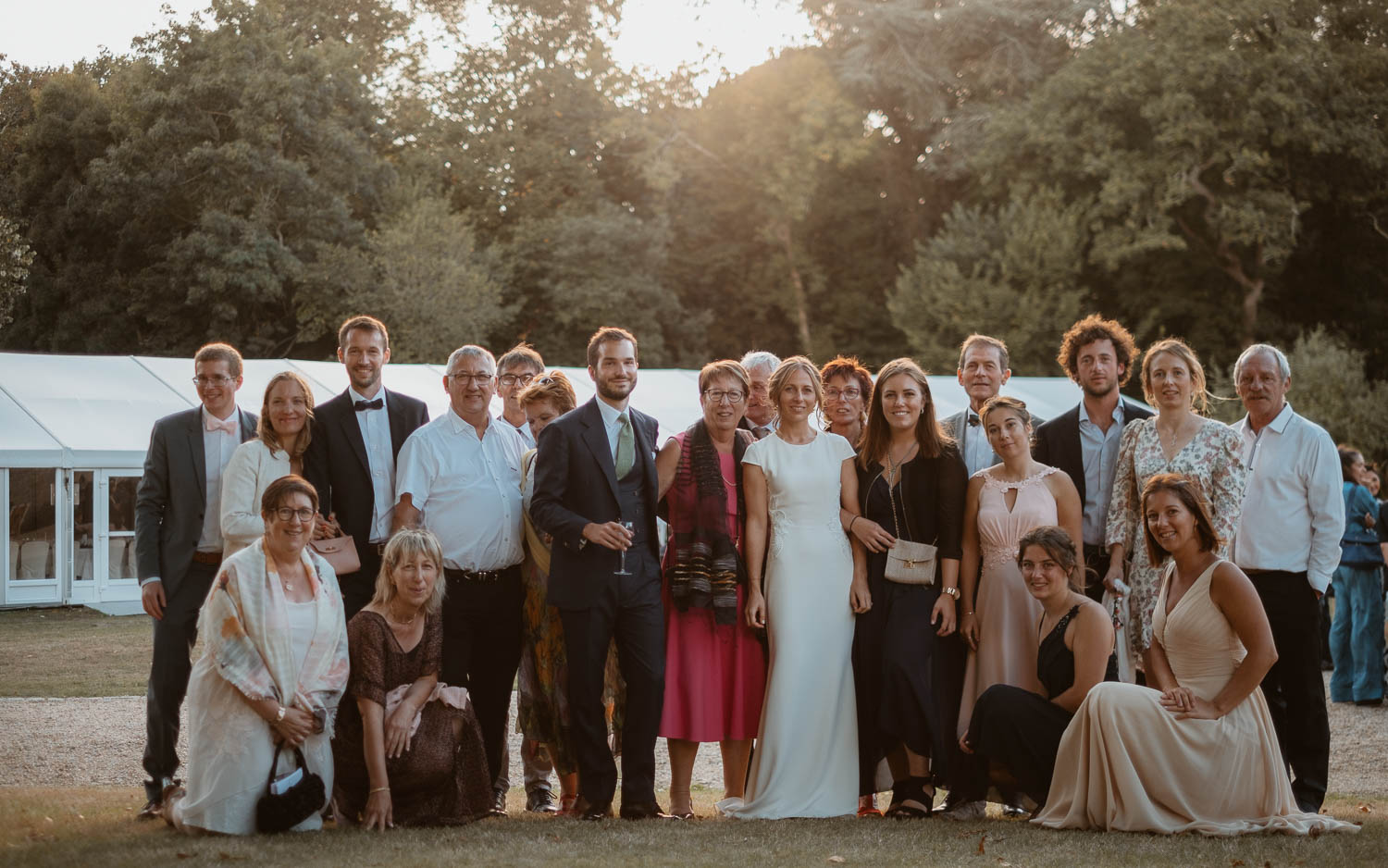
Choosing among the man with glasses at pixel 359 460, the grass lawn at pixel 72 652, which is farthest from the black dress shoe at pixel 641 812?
the grass lawn at pixel 72 652

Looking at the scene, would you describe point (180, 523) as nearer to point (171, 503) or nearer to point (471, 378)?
point (171, 503)

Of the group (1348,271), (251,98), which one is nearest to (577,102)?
(251,98)

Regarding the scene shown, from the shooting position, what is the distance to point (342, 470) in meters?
5.77

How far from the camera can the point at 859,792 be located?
564cm

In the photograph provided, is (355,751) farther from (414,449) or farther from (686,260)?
(686,260)

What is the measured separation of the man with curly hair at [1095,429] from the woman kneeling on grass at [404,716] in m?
2.85

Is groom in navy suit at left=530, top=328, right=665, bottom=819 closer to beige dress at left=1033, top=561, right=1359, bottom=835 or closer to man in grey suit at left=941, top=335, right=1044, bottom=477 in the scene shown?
man in grey suit at left=941, top=335, right=1044, bottom=477

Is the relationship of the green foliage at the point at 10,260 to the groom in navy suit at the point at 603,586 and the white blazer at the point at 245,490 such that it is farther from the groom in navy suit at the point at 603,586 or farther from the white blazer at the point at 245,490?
the groom in navy suit at the point at 603,586

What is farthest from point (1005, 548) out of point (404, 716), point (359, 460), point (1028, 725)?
point (359, 460)

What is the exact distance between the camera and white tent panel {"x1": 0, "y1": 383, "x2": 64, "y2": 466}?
14859mm

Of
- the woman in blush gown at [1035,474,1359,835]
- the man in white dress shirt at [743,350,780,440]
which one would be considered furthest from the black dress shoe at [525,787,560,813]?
the woman in blush gown at [1035,474,1359,835]

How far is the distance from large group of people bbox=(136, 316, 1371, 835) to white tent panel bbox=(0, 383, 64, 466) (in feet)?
33.8

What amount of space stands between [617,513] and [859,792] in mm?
1544

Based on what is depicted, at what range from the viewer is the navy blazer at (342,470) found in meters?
5.75
